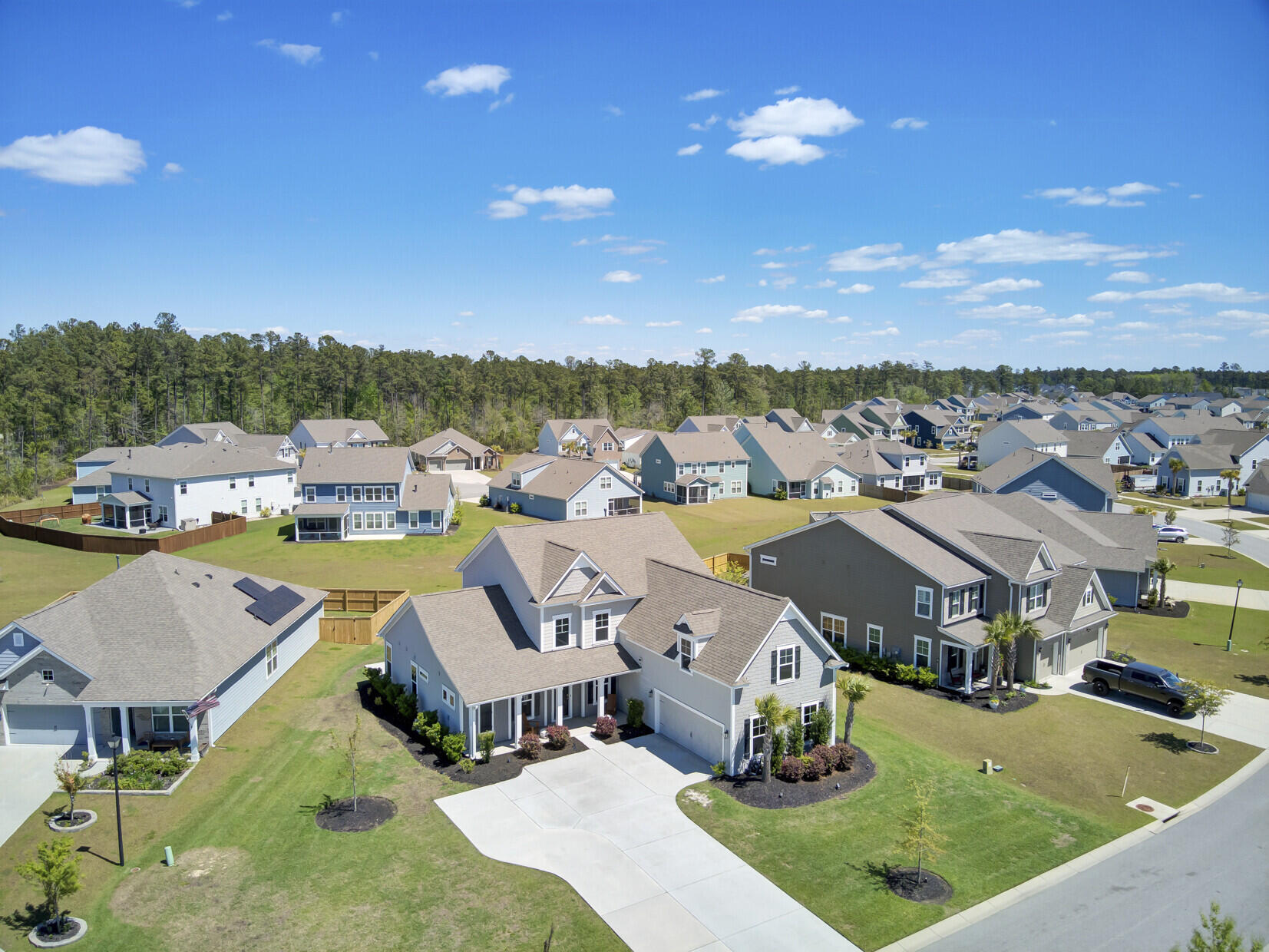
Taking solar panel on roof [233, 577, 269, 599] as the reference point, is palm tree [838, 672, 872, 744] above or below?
below

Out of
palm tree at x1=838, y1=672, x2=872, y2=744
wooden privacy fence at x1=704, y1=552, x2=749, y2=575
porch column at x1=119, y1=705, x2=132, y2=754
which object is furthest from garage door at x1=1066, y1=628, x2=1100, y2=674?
porch column at x1=119, y1=705, x2=132, y2=754

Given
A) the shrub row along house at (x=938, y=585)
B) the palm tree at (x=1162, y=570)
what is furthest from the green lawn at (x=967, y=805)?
the palm tree at (x=1162, y=570)

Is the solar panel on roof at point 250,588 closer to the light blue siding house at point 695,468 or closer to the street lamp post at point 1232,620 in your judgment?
the street lamp post at point 1232,620

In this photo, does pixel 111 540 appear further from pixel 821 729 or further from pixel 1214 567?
pixel 1214 567

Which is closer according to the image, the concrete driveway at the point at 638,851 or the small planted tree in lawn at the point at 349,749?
the concrete driveway at the point at 638,851

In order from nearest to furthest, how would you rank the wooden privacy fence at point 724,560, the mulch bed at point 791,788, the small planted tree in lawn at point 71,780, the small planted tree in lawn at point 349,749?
the small planted tree in lawn at point 71,780
the small planted tree in lawn at point 349,749
the mulch bed at point 791,788
the wooden privacy fence at point 724,560

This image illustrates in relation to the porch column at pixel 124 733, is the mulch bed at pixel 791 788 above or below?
below

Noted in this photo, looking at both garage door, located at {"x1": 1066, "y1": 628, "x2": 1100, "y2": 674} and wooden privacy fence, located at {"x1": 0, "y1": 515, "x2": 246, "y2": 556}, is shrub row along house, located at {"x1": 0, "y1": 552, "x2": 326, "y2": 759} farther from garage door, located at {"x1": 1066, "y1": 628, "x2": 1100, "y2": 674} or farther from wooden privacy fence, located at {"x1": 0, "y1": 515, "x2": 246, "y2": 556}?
garage door, located at {"x1": 1066, "y1": 628, "x2": 1100, "y2": 674}

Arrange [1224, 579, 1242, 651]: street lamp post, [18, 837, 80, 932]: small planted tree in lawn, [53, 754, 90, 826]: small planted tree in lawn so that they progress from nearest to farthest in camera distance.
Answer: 1. [18, 837, 80, 932]: small planted tree in lawn
2. [53, 754, 90, 826]: small planted tree in lawn
3. [1224, 579, 1242, 651]: street lamp post
